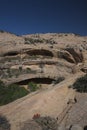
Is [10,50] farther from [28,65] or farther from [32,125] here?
[32,125]

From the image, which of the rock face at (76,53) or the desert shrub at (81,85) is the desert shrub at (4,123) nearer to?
the desert shrub at (81,85)

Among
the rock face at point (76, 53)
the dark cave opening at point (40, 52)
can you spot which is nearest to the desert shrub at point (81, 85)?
the rock face at point (76, 53)

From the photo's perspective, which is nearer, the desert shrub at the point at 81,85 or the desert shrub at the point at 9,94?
the desert shrub at the point at 81,85

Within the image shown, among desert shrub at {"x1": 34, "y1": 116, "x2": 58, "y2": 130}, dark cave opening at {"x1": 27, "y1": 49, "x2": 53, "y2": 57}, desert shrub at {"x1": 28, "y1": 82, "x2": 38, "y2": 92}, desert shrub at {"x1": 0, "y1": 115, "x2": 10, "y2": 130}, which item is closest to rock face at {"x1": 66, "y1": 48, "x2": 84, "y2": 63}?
dark cave opening at {"x1": 27, "y1": 49, "x2": 53, "y2": 57}

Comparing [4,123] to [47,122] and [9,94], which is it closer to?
[47,122]

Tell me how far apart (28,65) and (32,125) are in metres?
17.9

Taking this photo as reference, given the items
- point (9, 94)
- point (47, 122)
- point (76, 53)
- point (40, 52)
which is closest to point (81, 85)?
point (47, 122)

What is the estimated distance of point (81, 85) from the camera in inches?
682

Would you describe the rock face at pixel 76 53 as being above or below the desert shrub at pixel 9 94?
above

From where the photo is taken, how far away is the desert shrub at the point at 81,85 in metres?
17.1

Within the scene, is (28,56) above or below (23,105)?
above

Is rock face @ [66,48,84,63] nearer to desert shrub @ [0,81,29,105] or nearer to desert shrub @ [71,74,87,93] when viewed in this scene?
desert shrub @ [0,81,29,105]

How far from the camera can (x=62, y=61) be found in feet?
102

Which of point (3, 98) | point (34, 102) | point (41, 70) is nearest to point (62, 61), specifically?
point (41, 70)
